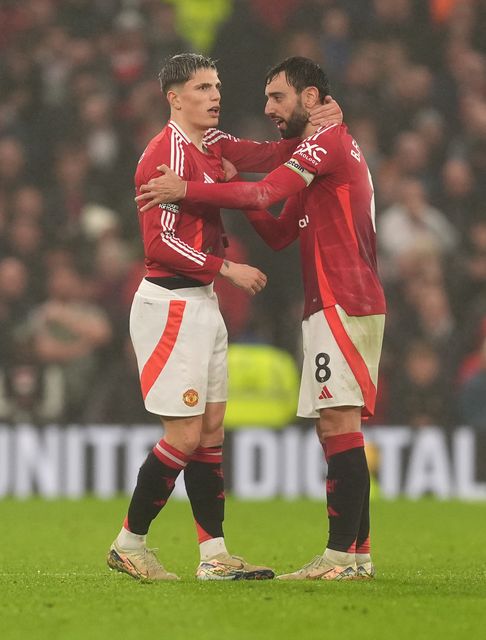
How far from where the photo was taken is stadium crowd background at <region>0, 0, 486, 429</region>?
11250mm

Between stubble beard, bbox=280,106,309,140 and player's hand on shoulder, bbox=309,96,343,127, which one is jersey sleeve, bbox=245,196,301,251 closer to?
stubble beard, bbox=280,106,309,140

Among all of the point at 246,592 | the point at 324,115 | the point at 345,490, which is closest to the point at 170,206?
the point at 324,115

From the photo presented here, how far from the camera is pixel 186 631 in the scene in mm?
4344

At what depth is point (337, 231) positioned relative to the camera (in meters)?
5.81

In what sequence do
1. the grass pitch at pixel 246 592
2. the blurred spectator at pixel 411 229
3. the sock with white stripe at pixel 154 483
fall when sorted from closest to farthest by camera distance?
the grass pitch at pixel 246 592
the sock with white stripe at pixel 154 483
the blurred spectator at pixel 411 229

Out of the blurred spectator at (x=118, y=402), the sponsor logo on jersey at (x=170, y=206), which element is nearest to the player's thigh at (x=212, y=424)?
the sponsor logo on jersey at (x=170, y=206)

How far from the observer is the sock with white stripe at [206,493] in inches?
228

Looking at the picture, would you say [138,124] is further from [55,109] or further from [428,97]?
[428,97]

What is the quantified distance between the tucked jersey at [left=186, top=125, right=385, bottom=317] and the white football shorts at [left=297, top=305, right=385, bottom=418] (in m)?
0.05

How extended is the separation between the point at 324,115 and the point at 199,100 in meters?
0.56

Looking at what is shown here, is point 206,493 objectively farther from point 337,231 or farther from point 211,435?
point 337,231

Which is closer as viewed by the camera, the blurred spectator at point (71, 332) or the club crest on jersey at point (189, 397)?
the club crest on jersey at point (189, 397)

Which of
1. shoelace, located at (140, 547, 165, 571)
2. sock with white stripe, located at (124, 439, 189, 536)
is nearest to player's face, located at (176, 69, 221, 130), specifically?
sock with white stripe, located at (124, 439, 189, 536)

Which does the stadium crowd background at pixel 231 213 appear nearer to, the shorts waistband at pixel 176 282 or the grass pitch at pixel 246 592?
the grass pitch at pixel 246 592
